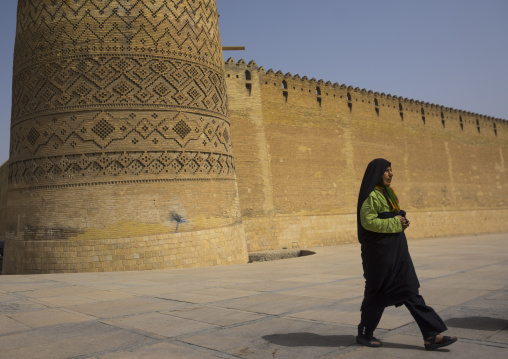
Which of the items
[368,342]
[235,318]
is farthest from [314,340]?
[235,318]

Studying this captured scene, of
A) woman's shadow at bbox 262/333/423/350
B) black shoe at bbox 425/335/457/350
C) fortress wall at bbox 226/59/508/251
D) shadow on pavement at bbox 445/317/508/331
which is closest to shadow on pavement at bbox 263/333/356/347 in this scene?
woman's shadow at bbox 262/333/423/350

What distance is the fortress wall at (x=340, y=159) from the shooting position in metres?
13.2

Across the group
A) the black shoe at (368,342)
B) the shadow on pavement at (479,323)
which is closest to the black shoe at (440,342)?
the black shoe at (368,342)

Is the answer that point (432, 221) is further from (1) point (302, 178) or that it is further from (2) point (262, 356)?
(2) point (262, 356)

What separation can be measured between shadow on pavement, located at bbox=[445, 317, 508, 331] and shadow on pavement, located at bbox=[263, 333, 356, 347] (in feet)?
2.40

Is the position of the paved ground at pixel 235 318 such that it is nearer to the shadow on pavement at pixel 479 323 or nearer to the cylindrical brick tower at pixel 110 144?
the shadow on pavement at pixel 479 323

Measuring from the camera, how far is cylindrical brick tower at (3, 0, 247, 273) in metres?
7.49

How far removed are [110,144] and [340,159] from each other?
9.71 metres

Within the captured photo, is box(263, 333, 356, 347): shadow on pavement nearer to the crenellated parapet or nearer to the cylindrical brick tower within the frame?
the cylindrical brick tower

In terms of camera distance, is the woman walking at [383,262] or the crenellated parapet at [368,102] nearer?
the woman walking at [383,262]

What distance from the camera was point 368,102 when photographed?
17031 mm

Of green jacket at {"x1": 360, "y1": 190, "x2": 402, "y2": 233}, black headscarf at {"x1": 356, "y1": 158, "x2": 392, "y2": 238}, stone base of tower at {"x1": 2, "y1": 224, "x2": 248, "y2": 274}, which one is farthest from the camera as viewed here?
stone base of tower at {"x1": 2, "y1": 224, "x2": 248, "y2": 274}

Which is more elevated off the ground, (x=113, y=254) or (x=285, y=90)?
(x=285, y=90)

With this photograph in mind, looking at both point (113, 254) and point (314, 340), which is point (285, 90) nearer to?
point (113, 254)
